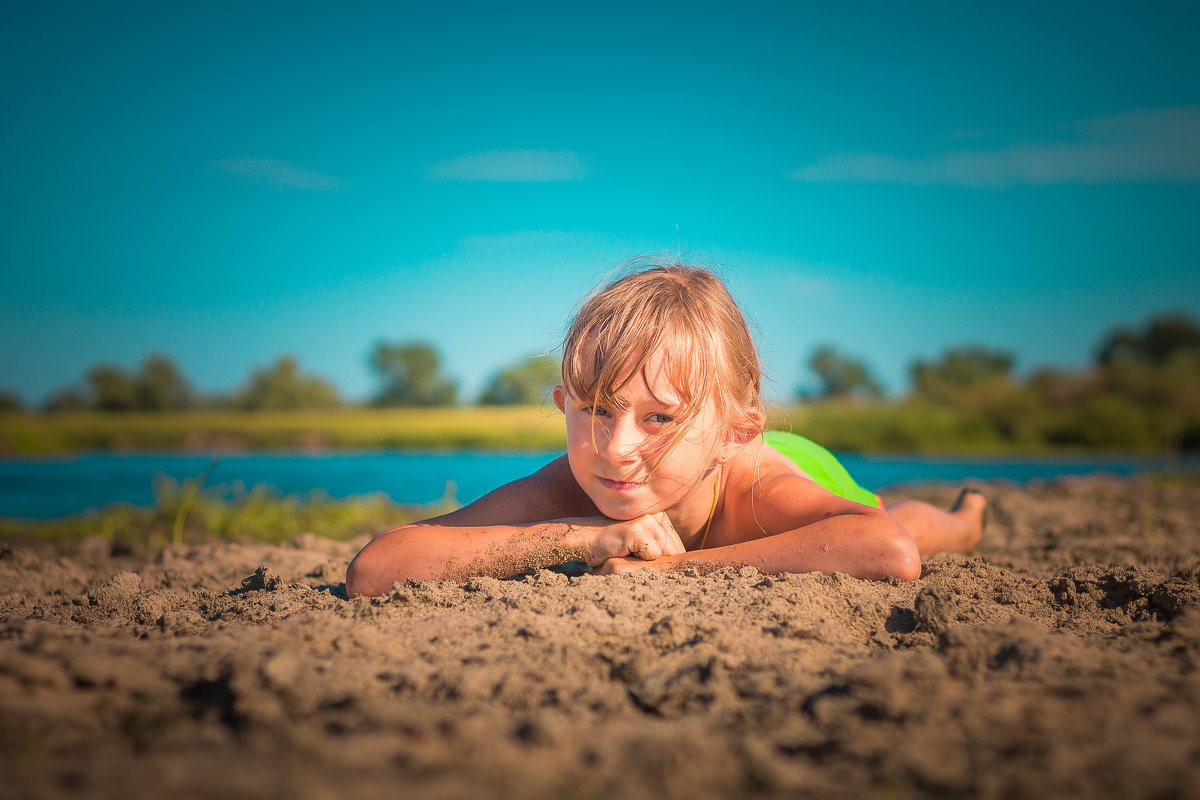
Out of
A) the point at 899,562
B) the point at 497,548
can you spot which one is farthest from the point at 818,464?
the point at 497,548

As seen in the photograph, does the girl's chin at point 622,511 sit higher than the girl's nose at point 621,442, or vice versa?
the girl's nose at point 621,442

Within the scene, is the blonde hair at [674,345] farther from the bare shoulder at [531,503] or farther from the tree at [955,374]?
the tree at [955,374]

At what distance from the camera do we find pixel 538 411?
9.05 ft

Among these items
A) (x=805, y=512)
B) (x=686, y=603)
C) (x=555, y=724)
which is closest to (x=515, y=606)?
(x=686, y=603)

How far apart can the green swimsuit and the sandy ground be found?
42.6 inches

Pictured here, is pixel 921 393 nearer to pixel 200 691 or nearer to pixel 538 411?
pixel 538 411

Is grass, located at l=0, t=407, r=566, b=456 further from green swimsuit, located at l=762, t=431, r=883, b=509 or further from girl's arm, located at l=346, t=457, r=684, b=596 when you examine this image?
girl's arm, located at l=346, t=457, r=684, b=596

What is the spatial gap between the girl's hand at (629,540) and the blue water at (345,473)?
421 centimetres

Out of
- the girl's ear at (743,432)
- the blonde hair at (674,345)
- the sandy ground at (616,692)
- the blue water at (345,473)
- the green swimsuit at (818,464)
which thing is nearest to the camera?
the sandy ground at (616,692)

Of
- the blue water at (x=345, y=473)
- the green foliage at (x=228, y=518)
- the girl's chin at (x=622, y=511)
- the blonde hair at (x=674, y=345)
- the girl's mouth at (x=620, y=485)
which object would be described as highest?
the blonde hair at (x=674, y=345)

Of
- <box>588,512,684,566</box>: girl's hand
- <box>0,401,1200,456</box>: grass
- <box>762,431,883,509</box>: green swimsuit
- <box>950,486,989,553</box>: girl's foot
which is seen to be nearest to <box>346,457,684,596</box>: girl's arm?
<box>588,512,684,566</box>: girl's hand

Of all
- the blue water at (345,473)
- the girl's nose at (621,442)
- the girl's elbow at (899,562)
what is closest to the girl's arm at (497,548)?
the girl's nose at (621,442)

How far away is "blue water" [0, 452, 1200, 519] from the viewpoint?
25.1ft

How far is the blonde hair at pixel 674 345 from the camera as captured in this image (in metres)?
2.14
